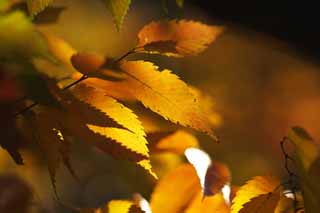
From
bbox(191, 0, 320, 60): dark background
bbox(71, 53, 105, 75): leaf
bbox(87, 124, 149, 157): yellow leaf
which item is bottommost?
bbox(191, 0, 320, 60): dark background

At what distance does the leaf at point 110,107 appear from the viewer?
20.4 inches

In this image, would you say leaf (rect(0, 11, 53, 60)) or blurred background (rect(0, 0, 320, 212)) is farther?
blurred background (rect(0, 0, 320, 212))

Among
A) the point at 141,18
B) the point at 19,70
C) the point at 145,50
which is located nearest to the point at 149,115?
the point at 145,50

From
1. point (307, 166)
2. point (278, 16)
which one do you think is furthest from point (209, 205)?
point (278, 16)

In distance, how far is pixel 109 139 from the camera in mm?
541

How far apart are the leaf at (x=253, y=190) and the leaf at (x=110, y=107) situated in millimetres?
105

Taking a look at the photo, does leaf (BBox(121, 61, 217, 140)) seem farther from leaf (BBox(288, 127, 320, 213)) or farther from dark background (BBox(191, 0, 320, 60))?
dark background (BBox(191, 0, 320, 60))

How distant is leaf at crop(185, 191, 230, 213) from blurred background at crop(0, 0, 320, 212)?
0.54 metres

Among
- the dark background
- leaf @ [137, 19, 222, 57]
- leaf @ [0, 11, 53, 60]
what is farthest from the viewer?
the dark background

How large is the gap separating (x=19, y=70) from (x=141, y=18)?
1.72 m

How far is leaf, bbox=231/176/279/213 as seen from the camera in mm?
531

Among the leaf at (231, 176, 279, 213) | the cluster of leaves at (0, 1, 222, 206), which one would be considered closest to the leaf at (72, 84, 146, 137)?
the cluster of leaves at (0, 1, 222, 206)

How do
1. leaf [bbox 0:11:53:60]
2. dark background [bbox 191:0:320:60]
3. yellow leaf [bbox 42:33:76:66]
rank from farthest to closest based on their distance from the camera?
dark background [bbox 191:0:320:60] < yellow leaf [bbox 42:33:76:66] < leaf [bbox 0:11:53:60]

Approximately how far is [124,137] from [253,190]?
130 mm
